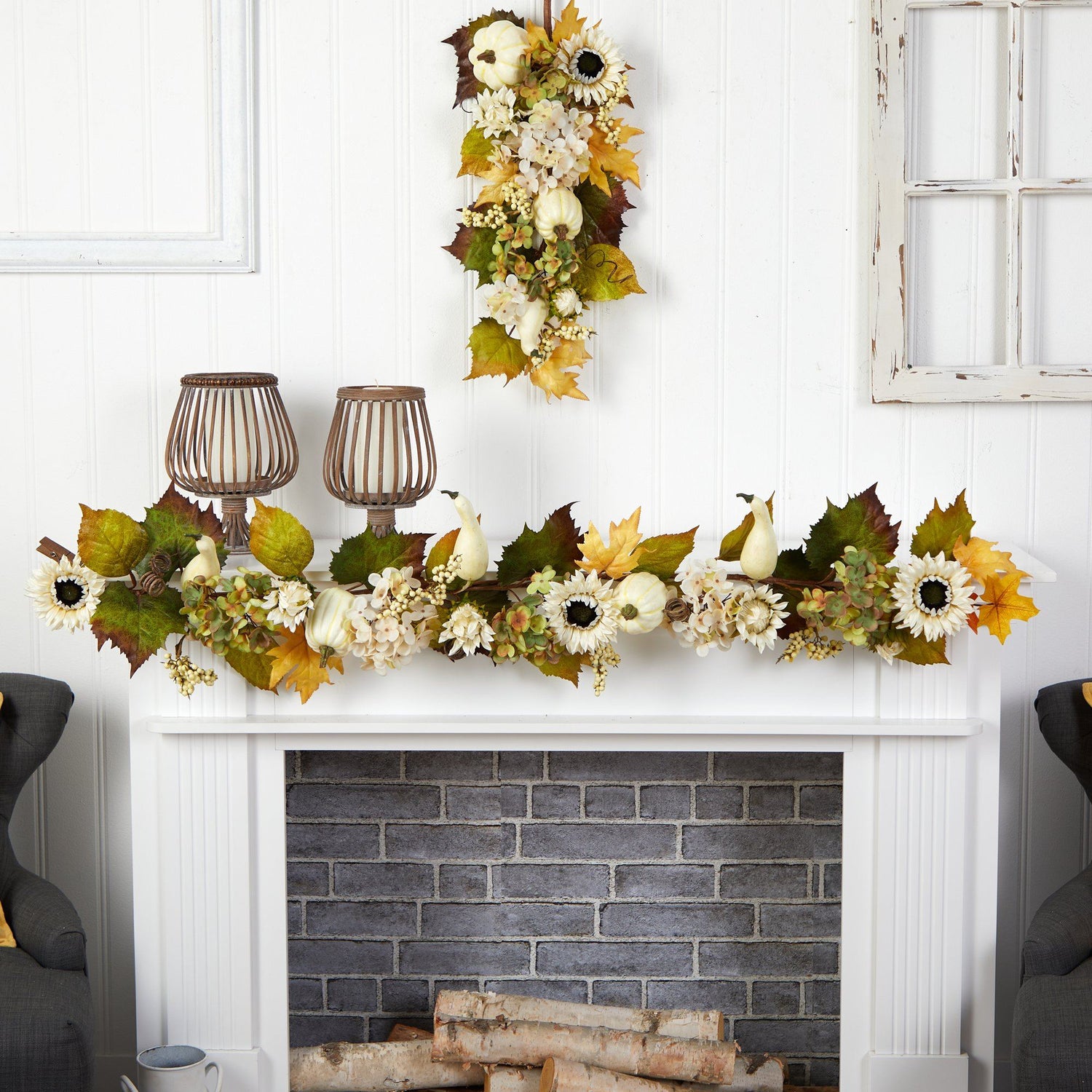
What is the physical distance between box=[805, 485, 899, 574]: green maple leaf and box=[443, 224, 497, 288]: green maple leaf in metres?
0.71

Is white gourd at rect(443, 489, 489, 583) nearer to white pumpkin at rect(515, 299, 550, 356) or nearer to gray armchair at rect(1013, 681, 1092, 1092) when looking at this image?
white pumpkin at rect(515, 299, 550, 356)

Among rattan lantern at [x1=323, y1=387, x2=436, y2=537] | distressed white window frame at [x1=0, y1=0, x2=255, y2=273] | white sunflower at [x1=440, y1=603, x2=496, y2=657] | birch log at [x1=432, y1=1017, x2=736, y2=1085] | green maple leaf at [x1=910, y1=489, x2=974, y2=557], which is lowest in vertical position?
birch log at [x1=432, y1=1017, x2=736, y2=1085]

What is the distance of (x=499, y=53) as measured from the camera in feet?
6.41

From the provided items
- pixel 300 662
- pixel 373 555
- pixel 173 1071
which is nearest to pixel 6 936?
pixel 173 1071

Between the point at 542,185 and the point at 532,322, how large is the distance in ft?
0.75

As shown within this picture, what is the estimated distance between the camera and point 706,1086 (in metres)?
2.04

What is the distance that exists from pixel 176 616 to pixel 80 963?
22.5 inches

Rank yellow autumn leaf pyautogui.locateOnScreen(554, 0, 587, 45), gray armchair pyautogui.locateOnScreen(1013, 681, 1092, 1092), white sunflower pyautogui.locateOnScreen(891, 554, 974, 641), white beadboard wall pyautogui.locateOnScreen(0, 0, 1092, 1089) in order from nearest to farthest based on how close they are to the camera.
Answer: gray armchair pyautogui.locateOnScreen(1013, 681, 1092, 1092), white sunflower pyautogui.locateOnScreen(891, 554, 974, 641), yellow autumn leaf pyautogui.locateOnScreen(554, 0, 587, 45), white beadboard wall pyautogui.locateOnScreen(0, 0, 1092, 1089)

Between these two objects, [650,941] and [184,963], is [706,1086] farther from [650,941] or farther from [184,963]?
[184,963]

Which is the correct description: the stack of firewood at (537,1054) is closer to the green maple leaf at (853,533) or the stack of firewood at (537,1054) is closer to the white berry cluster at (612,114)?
the green maple leaf at (853,533)

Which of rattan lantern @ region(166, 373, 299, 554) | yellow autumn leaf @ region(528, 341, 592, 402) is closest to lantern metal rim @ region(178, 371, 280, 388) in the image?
rattan lantern @ region(166, 373, 299, 554)

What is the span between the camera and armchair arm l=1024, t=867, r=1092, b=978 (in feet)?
5.88

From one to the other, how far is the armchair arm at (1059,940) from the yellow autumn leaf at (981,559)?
0.54 meters

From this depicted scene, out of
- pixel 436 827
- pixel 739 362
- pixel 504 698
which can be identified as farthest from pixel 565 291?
pixel 436 827
